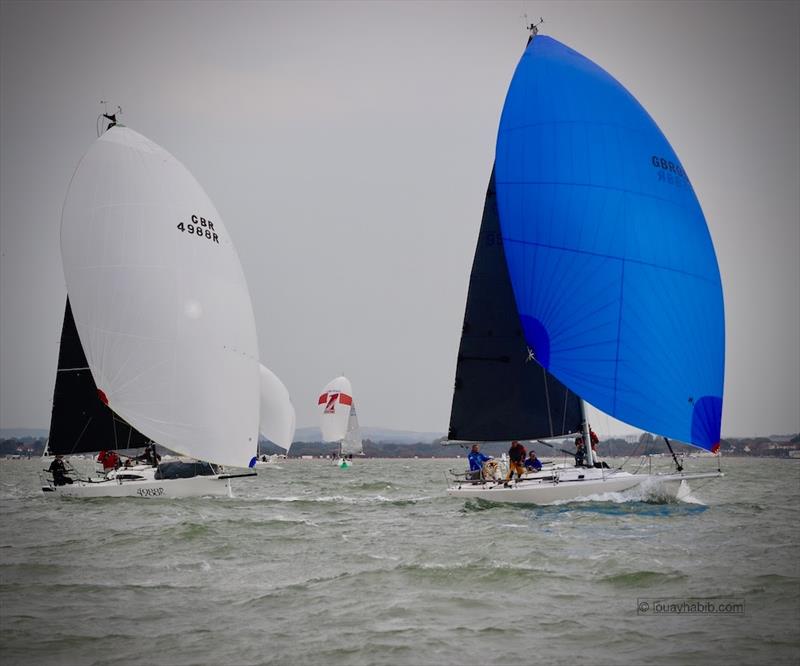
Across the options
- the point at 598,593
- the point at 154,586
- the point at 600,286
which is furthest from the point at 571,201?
the point at 154,586

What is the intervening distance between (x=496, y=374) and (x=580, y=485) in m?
4.85

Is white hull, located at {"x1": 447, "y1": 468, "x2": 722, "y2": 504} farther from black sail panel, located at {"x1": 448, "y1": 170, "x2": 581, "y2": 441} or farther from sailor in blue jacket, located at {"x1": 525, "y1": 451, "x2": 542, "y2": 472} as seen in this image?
black sail panel, located at {"x1": 448, "y1": 170, "x2": 581, "y2": 441}

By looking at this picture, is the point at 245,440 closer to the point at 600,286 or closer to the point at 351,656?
the point at 600,286

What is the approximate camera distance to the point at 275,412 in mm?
71312

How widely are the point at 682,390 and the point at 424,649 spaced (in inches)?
588

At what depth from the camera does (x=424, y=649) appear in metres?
9.06

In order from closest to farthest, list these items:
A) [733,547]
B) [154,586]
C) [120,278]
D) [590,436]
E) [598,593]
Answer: [598,593], [154,586], [733,547], [590,436], [120,278]

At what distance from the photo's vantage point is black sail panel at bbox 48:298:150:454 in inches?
1260

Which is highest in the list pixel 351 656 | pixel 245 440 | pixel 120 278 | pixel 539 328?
pixel 120 278

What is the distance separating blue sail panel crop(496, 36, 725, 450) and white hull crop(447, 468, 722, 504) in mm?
1500

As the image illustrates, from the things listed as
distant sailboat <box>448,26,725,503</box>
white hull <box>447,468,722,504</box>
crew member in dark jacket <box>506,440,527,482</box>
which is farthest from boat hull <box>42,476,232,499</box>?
white hull <box>447,468,722,504</box>

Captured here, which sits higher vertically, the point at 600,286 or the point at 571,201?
the point at 571,201

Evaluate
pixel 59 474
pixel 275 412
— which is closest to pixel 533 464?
pixel 59 474

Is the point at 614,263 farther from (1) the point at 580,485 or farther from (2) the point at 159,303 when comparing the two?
(2) the point at 159,303
